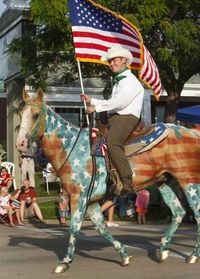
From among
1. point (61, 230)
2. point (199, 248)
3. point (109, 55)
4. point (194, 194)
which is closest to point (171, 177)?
point (194, 194)

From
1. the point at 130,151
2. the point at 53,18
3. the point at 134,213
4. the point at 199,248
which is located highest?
the point at 53,18

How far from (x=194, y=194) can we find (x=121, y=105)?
176cm

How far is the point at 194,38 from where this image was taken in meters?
17.0

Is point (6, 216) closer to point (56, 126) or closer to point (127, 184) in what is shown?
point (56, 126)

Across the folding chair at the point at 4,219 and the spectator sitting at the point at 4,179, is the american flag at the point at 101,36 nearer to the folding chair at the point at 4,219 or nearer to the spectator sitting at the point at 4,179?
the folding chair at the point at 4,219

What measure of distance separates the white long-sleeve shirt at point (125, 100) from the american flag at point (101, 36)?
1.59 meters

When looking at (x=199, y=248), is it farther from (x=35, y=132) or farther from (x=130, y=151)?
(x=35, y=132)

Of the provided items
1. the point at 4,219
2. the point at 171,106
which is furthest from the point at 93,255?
the point at 171,106

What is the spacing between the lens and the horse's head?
26.4 feet

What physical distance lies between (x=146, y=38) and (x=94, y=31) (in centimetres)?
759

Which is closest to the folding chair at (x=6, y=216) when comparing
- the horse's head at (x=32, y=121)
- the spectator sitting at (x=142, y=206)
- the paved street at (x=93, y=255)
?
the paved street at (x=93, y=255)

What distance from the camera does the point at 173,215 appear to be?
29.0 ft

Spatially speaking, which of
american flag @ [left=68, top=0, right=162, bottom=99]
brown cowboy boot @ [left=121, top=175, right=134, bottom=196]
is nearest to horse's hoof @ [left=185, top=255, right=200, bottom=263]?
brown cowboy boot @ [left=121, top=175, right=134, bottom=196]

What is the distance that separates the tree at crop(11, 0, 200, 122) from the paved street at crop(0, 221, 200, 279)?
206 inches
